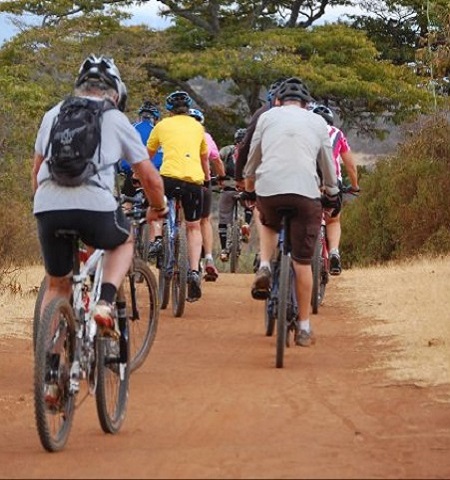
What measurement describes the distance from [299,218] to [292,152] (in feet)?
1.58

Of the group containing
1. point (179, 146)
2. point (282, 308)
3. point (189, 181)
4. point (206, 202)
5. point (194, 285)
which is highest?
point (179, 146)

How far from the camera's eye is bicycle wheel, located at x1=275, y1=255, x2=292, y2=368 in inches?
399

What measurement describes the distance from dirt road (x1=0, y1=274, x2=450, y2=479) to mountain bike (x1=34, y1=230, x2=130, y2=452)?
0.52 feet

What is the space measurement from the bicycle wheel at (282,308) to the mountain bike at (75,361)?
2.19m

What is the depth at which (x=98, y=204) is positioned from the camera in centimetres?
740

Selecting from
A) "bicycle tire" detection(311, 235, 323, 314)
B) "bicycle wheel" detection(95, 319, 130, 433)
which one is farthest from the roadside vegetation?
"bicycle wheel" detection(95, 319, 130, 433)

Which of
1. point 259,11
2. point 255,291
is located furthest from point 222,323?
point 259,11

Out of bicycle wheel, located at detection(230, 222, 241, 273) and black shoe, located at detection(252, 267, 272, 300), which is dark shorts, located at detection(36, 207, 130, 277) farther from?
bicycle wheel, located at detection(230, 222, 241, 273)

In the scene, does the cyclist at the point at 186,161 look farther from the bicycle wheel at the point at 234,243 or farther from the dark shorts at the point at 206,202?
the bicycle wheel at the point at 234,243

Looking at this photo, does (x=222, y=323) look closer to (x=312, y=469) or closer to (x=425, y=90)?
(x=312, y=469)

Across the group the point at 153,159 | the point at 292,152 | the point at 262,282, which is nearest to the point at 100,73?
the point at 292,152

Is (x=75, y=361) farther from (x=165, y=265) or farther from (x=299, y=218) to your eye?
(x=165, y=265)

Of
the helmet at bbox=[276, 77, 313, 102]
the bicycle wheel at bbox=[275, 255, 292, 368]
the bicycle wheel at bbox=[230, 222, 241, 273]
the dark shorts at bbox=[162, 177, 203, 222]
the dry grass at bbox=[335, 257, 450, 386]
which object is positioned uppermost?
the helmet at bbox=[276, 77, 313, 102]

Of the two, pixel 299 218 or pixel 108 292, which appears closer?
pixel 108 292
